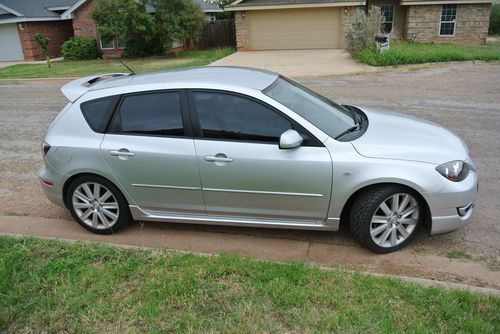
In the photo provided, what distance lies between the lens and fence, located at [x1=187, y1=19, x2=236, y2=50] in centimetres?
2755

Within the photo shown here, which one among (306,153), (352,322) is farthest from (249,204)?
(352,322)

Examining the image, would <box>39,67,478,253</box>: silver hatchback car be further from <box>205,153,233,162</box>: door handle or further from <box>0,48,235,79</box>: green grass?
<box>0,48,235,79</box>: green grass

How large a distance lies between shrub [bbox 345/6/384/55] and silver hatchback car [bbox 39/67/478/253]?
630 inches

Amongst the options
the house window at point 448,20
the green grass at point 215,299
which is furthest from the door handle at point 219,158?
the house window at point 448,20

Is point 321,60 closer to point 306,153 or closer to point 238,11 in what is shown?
point 238,11

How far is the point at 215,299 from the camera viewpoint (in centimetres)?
335

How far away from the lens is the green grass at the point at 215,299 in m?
3.05

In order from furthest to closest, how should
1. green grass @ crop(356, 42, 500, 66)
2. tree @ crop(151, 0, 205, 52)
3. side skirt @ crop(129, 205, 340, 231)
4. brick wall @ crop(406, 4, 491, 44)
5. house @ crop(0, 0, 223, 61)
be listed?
house @ crop(0, 0, 223, 61), brick wall @ crop(406, 4, 491, 44), tree @ crop(151, 0, 205, 52), green grass @ crop(356, 42, 500, 66), side skirt @ crop(129, 205, 340, 231)

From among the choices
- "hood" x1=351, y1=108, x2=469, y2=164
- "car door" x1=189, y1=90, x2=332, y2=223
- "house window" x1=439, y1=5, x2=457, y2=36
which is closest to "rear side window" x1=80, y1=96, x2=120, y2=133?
"car door" x1=189, y1=90, x2=332, y2=223

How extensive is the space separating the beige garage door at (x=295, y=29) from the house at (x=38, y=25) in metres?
3.59

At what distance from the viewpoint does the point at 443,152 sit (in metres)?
4.07

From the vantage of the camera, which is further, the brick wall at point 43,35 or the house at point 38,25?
the brick wall at point 43,35

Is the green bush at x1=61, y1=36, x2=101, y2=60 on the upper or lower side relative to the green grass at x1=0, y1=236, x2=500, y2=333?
upper

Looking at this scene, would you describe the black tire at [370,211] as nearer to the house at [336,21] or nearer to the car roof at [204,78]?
the car roof at [204,78]
